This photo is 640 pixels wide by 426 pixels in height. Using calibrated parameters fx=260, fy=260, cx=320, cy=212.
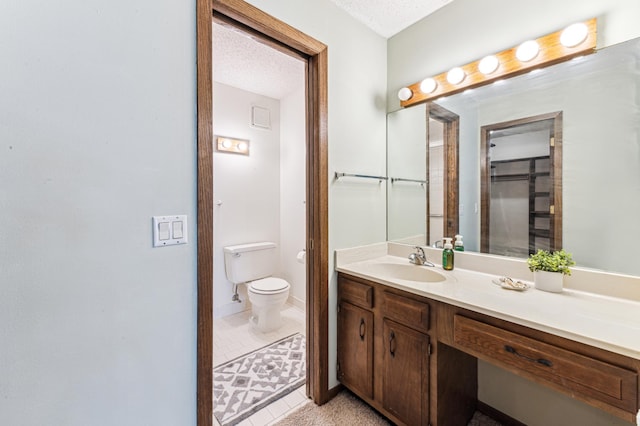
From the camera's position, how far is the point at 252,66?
7.64ft

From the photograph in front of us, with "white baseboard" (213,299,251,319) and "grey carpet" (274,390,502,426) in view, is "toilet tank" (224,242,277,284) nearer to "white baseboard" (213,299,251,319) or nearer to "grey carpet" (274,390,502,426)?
"white baseboard" (213,299,251,319)

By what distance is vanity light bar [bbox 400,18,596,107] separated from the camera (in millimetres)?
1212

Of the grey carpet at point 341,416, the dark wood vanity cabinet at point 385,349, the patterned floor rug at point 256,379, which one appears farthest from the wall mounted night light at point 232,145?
the grey carpet at point 341,416

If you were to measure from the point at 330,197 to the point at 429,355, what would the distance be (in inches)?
40.2

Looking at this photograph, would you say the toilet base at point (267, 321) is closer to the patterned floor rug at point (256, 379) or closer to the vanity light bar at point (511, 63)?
the patterned floor rug at point (256, 379)

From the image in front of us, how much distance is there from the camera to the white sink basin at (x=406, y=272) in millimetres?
1625

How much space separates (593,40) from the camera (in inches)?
46.8

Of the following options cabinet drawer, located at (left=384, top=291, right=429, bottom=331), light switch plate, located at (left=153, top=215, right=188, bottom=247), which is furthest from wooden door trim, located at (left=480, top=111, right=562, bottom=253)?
light switch plate, located at (left=153, top=215, right=188, bottom=247)

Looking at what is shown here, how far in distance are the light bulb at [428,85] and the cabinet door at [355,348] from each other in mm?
1502

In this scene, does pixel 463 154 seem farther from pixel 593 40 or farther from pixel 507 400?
pixel 507 400

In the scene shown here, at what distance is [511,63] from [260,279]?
8.86 feet

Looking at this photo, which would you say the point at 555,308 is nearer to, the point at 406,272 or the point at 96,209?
the point at 406,272

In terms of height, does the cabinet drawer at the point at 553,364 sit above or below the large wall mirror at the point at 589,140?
below

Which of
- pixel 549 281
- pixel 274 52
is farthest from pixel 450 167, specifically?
pixel 274 52
